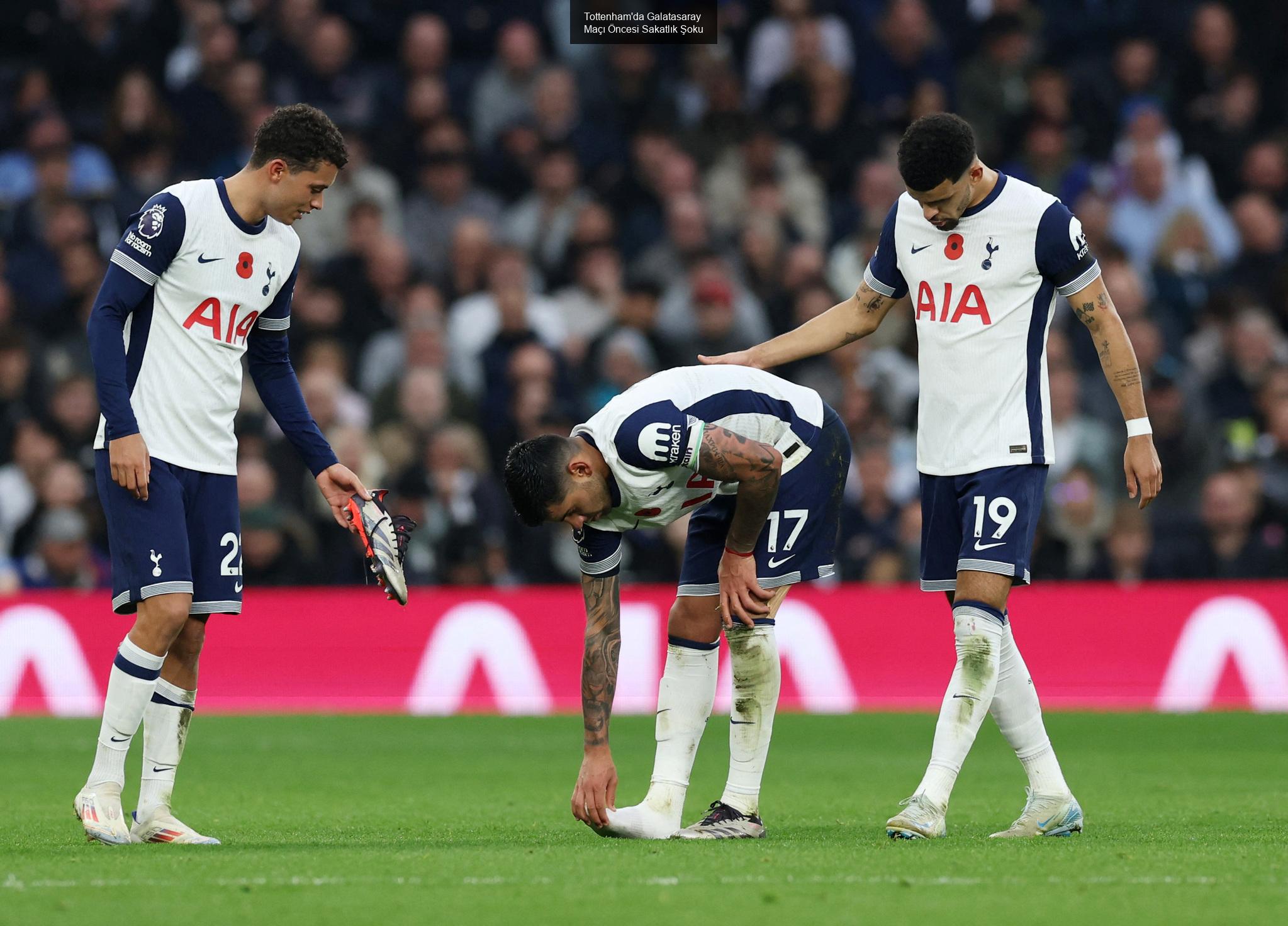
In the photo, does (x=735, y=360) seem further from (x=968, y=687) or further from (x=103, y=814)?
(x=103, y=814)

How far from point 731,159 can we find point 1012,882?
452 inches

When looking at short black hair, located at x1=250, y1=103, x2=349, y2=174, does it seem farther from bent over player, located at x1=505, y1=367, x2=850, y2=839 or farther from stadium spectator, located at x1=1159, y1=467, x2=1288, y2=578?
stadium spectator, located at x1=1159, y1=467, x2=1288, y2=578

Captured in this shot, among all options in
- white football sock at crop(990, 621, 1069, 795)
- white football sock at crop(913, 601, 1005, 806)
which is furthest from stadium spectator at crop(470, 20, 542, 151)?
white football sock at crop(913, 601, 1005, 806)

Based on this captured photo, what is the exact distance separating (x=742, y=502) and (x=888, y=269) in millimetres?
1341

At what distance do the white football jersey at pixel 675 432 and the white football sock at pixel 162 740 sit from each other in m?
1.58

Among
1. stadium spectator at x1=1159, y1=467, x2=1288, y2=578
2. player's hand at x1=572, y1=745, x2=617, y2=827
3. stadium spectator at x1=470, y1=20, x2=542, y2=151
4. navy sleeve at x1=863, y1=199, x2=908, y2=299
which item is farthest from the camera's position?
stadium spectator at x1=470, y1=20, x2=542, y2=151

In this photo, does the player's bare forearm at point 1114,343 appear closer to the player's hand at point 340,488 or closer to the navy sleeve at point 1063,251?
the navy sleeve at point 1063,251

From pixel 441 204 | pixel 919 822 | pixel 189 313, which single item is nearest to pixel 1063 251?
pixel 919 822

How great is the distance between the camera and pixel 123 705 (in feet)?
20.8

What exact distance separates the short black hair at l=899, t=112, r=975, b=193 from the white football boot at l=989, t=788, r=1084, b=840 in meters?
2.21

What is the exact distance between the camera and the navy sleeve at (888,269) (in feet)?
22.7

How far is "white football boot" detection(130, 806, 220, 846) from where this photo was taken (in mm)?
6355

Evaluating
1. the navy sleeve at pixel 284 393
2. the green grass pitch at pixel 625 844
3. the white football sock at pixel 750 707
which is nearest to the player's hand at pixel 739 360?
the white football sock at pixel 750 707

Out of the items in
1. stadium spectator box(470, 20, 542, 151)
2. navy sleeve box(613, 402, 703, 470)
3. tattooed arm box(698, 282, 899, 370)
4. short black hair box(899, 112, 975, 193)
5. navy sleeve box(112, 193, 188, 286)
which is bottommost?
navy sleeve box(613, 402, 703, 470)
